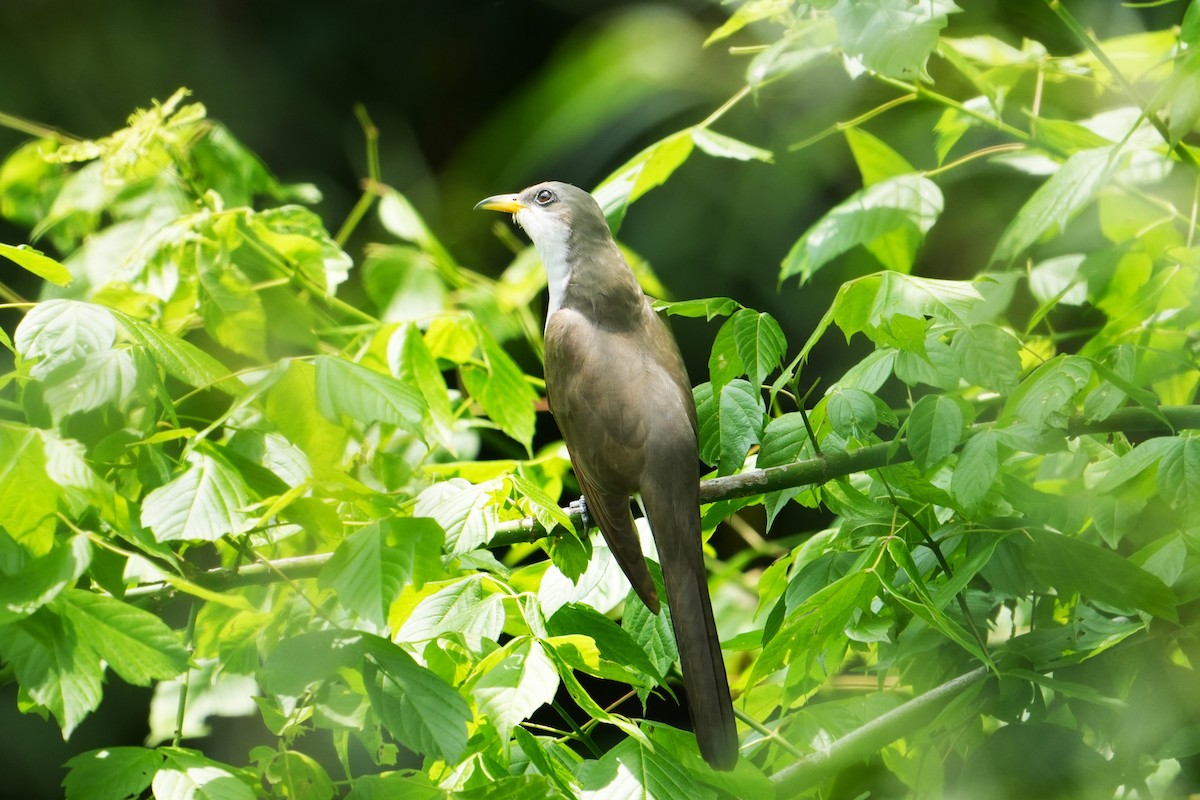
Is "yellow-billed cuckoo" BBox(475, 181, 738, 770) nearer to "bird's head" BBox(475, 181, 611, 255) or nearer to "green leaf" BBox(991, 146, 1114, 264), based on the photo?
"bird's head" BBox(475, 181, 611, 255)

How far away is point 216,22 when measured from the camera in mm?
3209

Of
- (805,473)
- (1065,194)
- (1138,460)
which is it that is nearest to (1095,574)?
(1138,460)

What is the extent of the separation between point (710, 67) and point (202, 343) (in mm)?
1358

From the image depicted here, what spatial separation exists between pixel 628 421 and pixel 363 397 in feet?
2.04

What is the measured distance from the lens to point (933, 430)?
129cm

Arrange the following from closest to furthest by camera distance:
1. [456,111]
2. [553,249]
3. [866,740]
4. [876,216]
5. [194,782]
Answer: [194,782]
[866,740]
[876,216]
[553,249]
[456,111]

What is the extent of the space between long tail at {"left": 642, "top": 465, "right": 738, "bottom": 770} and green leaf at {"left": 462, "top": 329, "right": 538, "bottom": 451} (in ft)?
1.22

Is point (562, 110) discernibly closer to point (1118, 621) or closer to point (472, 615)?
point (472, 615)

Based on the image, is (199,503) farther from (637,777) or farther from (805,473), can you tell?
(805,473)

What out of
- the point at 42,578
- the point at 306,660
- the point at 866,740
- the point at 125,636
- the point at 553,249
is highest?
the point at 42,578

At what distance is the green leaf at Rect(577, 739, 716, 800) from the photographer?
1124mm

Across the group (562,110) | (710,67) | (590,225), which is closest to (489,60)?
(710,67)

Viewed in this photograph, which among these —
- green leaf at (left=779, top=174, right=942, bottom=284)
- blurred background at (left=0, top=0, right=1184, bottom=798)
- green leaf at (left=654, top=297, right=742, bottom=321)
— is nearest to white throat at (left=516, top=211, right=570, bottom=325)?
blurred background at (left=0, top=0, right=1184, bottom=798)

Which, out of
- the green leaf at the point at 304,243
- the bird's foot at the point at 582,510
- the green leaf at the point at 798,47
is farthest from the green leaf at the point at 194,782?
the green leaf at the point at 798,47
